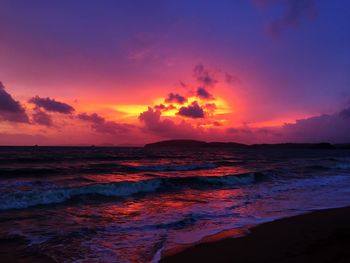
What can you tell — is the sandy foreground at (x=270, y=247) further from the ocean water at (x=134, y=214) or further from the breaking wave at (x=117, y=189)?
the breaking wave at (x=117, y=189)

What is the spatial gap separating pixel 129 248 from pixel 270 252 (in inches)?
135

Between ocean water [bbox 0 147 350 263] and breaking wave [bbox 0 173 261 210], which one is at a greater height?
breaking wave [bbox 0 173 261 210]

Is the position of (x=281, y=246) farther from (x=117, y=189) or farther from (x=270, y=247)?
(x=117, y=189)

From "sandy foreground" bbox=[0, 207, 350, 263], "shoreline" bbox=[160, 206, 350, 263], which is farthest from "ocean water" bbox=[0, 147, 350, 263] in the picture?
"shoreline" bbox=[160, 206, 350, 263]

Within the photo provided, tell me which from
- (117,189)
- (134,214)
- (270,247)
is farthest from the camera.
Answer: (117,189)

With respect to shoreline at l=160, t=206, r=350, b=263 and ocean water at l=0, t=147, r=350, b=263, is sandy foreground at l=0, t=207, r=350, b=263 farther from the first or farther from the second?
ocean water at l=0, t=147, r=350, b=263

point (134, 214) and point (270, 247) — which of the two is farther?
point (134, 214)

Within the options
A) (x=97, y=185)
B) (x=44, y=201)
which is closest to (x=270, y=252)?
(x=44, y=201)

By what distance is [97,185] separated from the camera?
2020 cm

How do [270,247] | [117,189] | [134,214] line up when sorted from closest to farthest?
[270,247] < [134,214] < [117,189]

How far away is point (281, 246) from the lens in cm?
868

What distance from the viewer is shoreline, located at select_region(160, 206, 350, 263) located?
24.9ft

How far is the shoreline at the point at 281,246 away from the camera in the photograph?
24.9 feet

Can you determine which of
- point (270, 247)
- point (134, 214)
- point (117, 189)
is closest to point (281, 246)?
point (270, 247)
